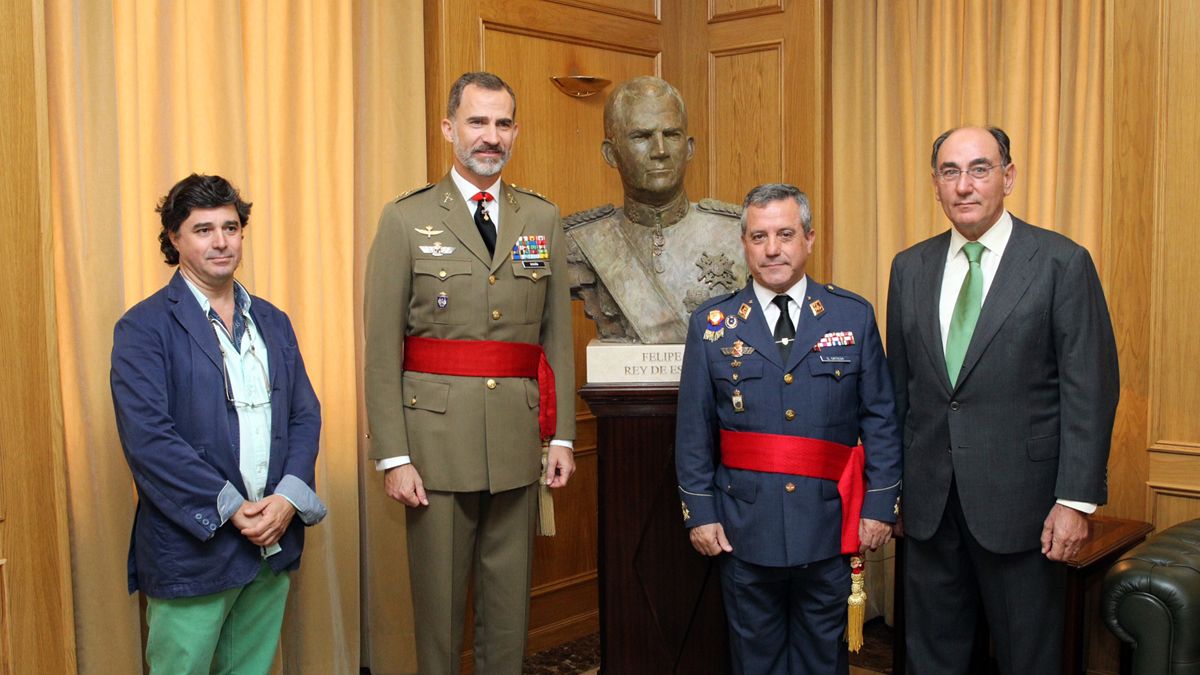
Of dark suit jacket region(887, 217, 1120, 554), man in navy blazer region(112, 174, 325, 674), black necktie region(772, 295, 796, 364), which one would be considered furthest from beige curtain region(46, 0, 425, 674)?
dark suit jacket region(887, 217, 1120, 554)

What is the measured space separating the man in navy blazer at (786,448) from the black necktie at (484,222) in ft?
1.81

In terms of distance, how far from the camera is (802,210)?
99.9 inches

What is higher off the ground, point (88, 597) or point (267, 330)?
point (267, 330)

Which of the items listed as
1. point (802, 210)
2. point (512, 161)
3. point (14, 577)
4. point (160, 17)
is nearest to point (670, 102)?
point (802, 210)

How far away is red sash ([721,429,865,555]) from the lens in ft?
8.20

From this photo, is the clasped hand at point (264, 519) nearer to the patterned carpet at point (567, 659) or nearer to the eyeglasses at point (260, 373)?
the eyeglasses at point (260, 373)

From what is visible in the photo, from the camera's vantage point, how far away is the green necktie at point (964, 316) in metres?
2.45

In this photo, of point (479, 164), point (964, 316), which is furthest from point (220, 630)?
point (964, 316)

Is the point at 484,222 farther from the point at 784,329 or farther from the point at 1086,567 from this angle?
the point at 1086,567

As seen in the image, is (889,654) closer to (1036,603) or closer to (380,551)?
(1036,603)

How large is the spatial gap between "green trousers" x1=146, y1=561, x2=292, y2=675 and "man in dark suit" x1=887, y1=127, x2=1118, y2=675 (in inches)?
58.5

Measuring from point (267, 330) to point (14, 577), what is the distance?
2.65 ft

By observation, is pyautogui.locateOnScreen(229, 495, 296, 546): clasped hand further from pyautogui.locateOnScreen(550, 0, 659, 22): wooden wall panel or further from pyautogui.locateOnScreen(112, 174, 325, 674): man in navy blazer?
pyautogui.locateOnScreen(550, 0, 659, 22): wooden wall panel

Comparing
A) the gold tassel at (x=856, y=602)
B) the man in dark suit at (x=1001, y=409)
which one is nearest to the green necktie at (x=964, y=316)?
the man in dark suit at (x=1001, y=409)
